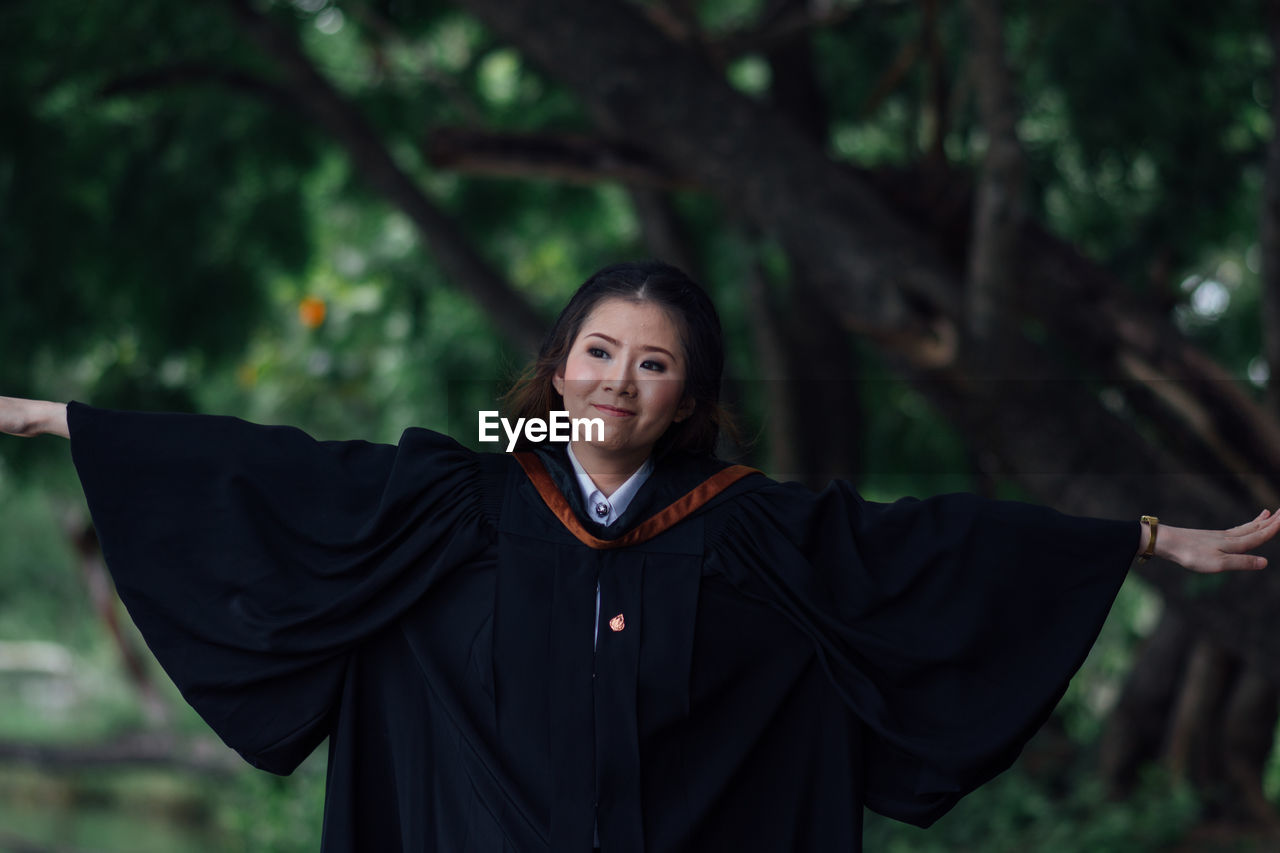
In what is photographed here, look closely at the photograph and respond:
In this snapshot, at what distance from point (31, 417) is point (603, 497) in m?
1.01

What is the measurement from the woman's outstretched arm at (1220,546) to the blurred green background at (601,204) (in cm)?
218

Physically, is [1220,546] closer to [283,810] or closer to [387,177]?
[387,177]

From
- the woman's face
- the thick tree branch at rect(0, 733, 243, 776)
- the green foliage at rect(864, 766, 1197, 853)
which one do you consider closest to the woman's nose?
the woman's face

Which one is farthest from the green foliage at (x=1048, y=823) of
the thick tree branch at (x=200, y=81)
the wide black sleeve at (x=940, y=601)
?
the thick tree branch at (x=200, y=81)

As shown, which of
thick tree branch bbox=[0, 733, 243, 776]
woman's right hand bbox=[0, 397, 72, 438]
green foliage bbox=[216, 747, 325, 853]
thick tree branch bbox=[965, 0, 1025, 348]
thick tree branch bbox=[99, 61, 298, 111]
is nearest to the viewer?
woman's right hand bbox=[0, 397, 72, 438]

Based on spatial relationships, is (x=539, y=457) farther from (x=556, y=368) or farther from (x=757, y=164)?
(x=757, y=164)

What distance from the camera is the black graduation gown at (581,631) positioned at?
7.19 ft

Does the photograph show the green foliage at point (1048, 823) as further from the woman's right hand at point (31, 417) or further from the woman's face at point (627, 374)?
the woman's right hand at point (31, 417)

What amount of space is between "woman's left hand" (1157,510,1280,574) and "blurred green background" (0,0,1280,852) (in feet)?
7.15

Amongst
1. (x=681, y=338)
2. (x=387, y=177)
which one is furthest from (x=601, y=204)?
(x=681, y=338)

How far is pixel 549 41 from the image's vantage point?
464cm

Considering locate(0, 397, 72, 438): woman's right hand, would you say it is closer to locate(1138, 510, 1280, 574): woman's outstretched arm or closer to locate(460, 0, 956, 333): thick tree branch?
locate(1138, 510, 1280, 574): woman's outstretched arm

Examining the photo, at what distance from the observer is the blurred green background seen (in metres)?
5.23

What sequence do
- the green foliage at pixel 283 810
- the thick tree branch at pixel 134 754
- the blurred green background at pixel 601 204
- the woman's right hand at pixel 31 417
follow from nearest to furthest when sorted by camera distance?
the woman's right hand at pixel 31 417, the blurred green background at pixel 601 204, the green foliage at pixel 283 810, the thick tree branch at pixel 134 754
